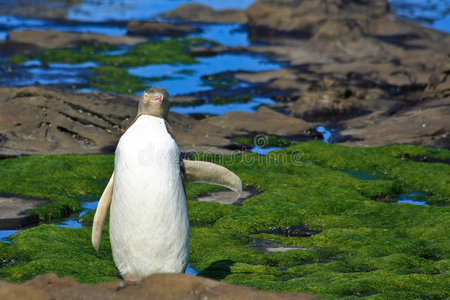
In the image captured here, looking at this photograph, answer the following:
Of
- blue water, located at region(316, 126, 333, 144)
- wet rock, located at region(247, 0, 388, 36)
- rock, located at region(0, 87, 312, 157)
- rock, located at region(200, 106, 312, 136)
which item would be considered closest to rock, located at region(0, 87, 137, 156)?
rock, located at region(0, 87, 312, 157)

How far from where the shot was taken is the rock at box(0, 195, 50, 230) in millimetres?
14461

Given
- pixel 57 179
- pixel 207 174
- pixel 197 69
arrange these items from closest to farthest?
pixel 207 174 → pixel 57 179 → pixel 197 69

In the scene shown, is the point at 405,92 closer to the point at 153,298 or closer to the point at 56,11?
the point at 153,298

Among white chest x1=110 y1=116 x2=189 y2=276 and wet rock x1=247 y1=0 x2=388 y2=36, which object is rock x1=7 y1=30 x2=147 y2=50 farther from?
white chest x1=110 y1=116 x2=189 y2=276

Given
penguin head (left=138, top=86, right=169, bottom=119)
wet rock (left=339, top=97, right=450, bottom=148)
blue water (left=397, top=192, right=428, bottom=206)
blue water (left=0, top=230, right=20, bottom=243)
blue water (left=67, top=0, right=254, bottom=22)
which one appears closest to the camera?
penguin head (left=138, top=86, right=169, bottom=119)

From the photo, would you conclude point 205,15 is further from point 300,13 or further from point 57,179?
point 57,179

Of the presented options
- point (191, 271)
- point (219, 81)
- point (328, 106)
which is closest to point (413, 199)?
point (191, 271)

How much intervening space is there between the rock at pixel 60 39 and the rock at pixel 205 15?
8.64m

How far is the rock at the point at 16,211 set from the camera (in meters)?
14.5

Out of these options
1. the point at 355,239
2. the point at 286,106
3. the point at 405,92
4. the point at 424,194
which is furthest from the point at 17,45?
the point at 355,239

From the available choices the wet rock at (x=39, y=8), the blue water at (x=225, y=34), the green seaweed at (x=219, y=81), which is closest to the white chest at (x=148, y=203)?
the green seaweed at (x=219, y=81)

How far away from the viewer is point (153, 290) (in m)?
7.41

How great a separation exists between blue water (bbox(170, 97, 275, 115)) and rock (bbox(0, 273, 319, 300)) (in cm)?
1929

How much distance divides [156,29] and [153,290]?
37046mm
